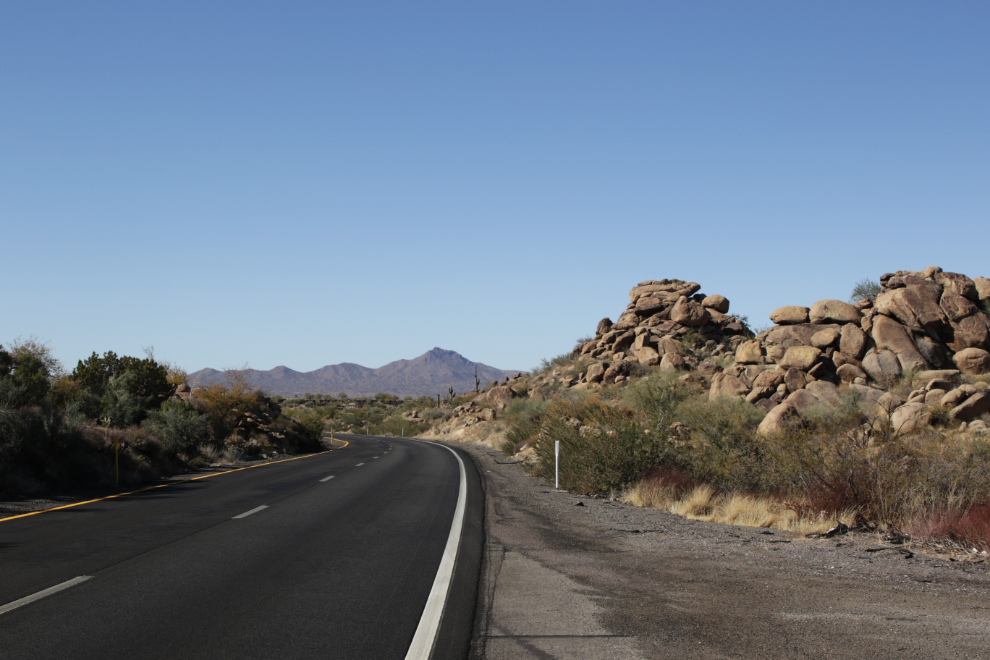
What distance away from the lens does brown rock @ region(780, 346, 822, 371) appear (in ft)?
112

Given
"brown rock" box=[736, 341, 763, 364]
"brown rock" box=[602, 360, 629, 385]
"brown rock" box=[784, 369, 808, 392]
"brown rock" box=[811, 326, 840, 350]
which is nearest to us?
"brown rock" box=[784, 369, 808, 392]

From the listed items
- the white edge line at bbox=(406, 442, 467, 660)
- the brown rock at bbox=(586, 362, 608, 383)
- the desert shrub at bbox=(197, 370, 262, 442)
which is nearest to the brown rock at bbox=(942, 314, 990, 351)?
the brown rock at bbox=(586, 362, 608, 383)

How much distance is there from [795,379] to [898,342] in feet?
16.5

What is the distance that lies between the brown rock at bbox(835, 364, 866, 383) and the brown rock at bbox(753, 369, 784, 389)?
2.57m

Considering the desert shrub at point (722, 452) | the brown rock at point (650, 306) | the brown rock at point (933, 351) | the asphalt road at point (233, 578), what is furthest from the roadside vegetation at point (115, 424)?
the brown rock at point (933, 351)

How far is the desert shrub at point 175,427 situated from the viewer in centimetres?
2673

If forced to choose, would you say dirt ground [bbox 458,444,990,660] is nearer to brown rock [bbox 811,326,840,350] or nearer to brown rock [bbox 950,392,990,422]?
brown rock [bbox 950,392,990,422]

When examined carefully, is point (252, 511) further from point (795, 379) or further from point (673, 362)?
point (673, 362)

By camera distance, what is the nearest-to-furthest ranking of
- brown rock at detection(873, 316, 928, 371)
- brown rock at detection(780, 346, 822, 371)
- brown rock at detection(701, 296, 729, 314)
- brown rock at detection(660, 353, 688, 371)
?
brown rock at detection(873, 316, 928, 371) → brown rock at detection(780, 346, 822, 371) → brown rock at detection(660, 353, 688, 371) → brown rock at detection(701, 296, 729, 314)

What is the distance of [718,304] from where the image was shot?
169 ft

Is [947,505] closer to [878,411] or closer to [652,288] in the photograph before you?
[878,411]

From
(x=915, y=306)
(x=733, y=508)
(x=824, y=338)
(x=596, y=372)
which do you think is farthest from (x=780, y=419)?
(x=596, y=372)

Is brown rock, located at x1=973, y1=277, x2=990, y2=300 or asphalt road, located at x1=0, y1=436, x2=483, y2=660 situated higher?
brown rock, located at x1=973, y1=277, x2=990, y2=300

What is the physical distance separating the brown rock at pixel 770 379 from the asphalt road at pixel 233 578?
21.6 meters
